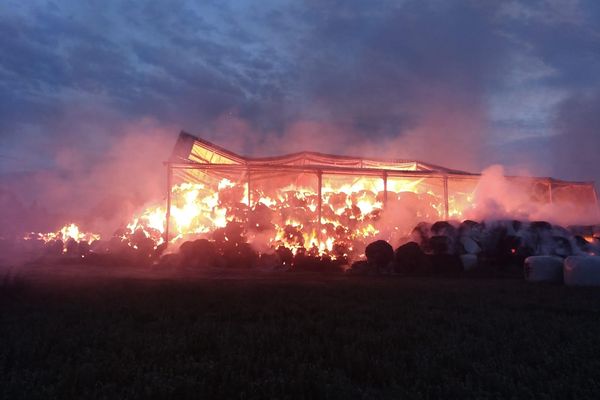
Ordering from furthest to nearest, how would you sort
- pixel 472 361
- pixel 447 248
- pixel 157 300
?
pixel 447 248
pixel 157 300
pixel 472 361

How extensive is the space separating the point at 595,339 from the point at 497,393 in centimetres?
292

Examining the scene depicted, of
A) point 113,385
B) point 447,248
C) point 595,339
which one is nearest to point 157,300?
point 113,385

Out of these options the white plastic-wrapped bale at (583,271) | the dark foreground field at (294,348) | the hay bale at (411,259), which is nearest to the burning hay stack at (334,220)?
the hay bale at (411,259)

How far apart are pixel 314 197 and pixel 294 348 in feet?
72.2

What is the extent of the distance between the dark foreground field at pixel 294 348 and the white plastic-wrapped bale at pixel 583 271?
5.02 m

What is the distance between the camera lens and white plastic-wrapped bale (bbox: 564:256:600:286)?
42.7 ft

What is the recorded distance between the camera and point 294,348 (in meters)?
4.98

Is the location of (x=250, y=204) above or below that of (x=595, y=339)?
above

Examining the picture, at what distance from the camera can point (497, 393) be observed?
3.65 metres

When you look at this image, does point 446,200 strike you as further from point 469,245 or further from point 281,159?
point 281,159

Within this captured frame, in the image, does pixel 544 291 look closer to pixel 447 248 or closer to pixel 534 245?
pixel 447 248

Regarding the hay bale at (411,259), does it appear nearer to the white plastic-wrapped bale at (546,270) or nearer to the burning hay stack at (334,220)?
the burning hay stack at (334,220)

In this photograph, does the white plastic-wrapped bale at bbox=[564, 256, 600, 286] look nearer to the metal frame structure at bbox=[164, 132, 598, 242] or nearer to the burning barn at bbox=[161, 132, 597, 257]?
the burning barn at bbox=[161, 132, 597, 257]

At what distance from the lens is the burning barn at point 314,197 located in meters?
25.0
